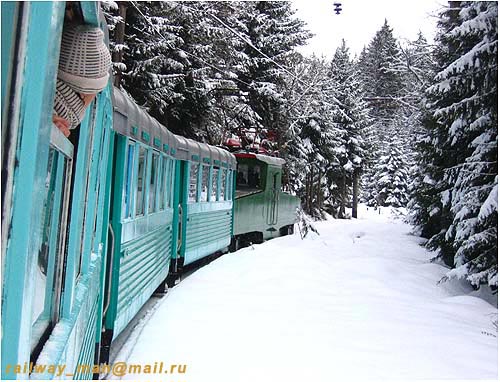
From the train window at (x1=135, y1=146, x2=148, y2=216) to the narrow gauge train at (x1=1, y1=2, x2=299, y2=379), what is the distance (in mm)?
13

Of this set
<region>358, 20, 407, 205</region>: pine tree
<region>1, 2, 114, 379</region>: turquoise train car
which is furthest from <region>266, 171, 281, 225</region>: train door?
<region>358, 20, 407, 205</region>: pine tree

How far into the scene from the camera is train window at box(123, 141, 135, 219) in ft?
15.0

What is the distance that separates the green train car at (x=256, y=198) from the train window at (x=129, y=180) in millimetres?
8112

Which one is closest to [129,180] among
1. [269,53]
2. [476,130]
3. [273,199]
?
[476,130]

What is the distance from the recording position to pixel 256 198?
13805 mm

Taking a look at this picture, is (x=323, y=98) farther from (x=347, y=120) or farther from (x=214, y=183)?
(x=214, y=183)

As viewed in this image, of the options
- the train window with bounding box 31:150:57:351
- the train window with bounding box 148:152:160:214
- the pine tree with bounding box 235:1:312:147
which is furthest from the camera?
the pine tree with bounding box 235:1:312:147

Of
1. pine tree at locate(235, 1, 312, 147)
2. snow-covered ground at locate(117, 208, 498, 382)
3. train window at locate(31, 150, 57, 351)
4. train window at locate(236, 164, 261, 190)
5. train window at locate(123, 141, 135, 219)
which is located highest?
pine tree at locate(235, 1, 312, 147)

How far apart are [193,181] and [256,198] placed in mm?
5073

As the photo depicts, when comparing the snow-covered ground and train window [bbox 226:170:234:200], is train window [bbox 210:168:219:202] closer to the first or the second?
train window [bbox 226:170:234:200]

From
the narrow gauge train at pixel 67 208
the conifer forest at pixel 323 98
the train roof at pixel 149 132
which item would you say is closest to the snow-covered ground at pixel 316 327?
the narrow gauge train at pixel 67 208

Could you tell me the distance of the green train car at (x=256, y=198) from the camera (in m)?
13.4

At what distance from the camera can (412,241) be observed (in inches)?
629

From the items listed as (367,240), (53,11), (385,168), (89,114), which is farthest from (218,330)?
(385,168)
